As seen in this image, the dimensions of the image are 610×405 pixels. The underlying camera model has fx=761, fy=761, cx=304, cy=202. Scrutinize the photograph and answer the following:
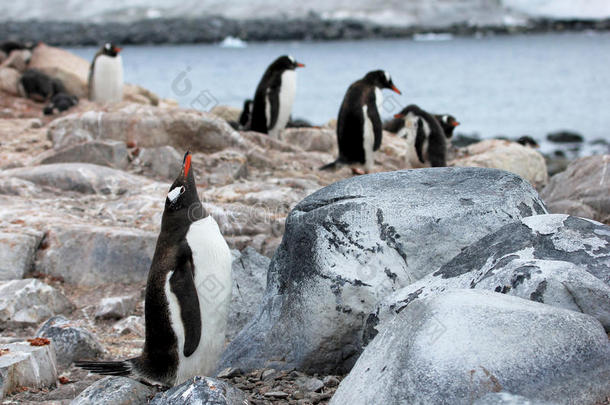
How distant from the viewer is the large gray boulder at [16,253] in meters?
5.77

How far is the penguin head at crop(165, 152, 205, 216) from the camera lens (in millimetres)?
3992

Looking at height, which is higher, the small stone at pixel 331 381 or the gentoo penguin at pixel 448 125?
the gentoo penguin at pixel 448 125

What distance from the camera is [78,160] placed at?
7.86 meters

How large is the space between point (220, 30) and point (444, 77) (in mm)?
42315

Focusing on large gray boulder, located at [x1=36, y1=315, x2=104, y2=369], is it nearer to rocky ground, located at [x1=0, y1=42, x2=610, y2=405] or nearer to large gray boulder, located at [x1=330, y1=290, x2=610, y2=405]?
rocky ground, located at [x1=0, y1=42, x2=610, y2=405]

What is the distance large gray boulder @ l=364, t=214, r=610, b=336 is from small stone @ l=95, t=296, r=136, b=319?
96.5 inches

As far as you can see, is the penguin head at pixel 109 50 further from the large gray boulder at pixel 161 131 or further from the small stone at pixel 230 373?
the small stone at pixel 230 373

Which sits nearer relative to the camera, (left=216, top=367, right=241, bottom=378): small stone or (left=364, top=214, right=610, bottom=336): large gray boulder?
(left=364, top=214, right=610, bottom=336): large gray boulder

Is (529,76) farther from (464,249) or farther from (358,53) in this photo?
(464,249)

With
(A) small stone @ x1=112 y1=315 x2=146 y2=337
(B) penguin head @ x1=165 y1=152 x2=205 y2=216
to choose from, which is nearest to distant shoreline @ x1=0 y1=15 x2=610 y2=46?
(A) small stone @ x1=112 y1=315 x2=146 y2=337

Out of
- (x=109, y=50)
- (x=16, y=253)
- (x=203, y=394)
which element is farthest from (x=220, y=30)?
(x=203, y=394)

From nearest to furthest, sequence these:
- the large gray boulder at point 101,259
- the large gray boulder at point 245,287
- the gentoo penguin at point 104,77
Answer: the large gray boulder at point 245,287, the large gray boulder at point 101,259, the gentoo penguin at point 104,77

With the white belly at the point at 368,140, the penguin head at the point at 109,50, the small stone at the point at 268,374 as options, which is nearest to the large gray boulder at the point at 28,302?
the small stone at the point at 268,374

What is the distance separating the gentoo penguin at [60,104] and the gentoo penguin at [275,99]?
2.92 meters
